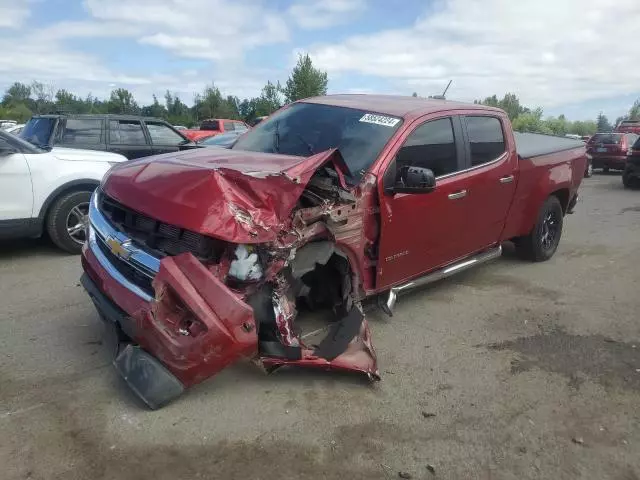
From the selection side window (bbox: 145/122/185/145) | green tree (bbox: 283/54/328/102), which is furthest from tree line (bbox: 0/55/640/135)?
side window (bbox: 145/122/185/145)

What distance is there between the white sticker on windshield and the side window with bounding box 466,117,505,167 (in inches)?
40.5

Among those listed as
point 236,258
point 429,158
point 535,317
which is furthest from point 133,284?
point 535,317

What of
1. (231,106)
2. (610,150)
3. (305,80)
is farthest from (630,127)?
(231,106)

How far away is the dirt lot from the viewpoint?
2854 millimetres

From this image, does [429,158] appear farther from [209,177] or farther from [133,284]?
[133,284]

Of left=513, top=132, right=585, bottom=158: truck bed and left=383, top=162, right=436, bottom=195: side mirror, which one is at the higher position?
left=513, top=132, right=585, bottom=158: truck bed

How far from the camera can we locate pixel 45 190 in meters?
6.27

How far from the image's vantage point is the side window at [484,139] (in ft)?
17.0

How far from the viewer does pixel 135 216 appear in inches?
141

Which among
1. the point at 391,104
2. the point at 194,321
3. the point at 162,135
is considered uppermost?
the point at 391,104

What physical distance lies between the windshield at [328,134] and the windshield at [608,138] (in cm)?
1796

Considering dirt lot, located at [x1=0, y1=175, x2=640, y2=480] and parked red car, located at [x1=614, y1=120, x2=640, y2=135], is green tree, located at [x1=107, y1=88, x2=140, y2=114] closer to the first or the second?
parked red car, located at [x1=614, y1=120, x2=640, y2=135]

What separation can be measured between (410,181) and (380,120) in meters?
0.72

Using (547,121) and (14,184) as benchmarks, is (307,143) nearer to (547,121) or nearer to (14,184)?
(14,184)
